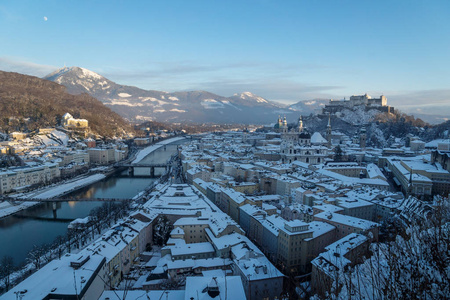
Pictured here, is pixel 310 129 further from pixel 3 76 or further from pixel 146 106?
pixel 146 106

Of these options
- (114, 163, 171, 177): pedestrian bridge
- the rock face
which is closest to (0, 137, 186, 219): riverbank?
(114, 163, 171, 177): pedestrian bridge

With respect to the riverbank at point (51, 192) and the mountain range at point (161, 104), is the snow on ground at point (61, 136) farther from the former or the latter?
the mountain range at point (161, 104)

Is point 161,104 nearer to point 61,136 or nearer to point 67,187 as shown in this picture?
point 61,136

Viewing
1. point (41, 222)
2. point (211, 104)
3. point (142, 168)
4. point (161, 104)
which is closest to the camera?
point (41, 222)

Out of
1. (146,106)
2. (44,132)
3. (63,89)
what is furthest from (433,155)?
(146,106)

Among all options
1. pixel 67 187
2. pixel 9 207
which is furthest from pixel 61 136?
pixel 9 207

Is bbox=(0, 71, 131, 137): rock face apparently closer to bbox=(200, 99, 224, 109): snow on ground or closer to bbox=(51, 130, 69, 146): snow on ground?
bbox=(51, 130, 69, 146): snow on ground
